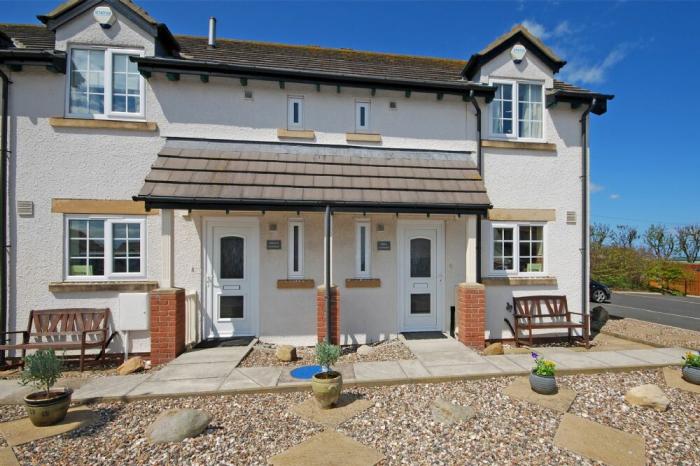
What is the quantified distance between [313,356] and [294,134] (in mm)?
4857

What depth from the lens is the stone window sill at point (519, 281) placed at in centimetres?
780

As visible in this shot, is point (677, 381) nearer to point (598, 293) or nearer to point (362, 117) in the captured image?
point (362, 117)

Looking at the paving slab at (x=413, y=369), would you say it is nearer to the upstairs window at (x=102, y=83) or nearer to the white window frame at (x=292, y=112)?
the white window frame at (x=292, y=112)

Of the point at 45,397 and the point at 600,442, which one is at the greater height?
the point at 45,397

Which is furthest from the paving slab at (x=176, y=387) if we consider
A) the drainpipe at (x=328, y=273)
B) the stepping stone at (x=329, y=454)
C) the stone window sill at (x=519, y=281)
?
the stone window sill at (x=519, y=281)

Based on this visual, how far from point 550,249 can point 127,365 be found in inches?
371

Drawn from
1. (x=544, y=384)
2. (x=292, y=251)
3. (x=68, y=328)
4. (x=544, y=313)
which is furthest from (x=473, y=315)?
(x=68, y=328)

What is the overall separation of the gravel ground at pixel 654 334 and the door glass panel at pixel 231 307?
9.43 metres

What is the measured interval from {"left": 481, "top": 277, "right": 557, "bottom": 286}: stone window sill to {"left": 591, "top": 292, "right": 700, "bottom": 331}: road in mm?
7006

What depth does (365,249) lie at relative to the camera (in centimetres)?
758

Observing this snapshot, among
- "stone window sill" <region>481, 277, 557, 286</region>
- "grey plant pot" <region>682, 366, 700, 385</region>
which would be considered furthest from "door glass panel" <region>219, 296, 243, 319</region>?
"grey plant pot" <region>682, 366, 700, 385</region>

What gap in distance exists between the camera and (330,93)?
303 inches

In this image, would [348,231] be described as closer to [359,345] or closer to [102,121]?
[359,345]

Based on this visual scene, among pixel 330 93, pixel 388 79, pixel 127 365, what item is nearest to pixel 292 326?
pixel 127 365
